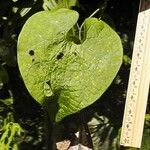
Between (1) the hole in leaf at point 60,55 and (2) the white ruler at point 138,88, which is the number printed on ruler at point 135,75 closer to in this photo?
(2) the white ruler at point 138,88

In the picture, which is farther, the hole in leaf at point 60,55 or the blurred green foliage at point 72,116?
the blurred green foliage at point 72,116

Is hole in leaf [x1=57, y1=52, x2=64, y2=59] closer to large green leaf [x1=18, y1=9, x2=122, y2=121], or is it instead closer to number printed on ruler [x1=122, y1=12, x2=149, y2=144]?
large green leaf [x1=18, y1=9, x2=122, y2=121]

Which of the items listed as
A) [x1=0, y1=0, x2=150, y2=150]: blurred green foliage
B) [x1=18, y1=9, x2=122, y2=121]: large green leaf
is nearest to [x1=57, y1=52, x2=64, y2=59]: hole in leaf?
[x1=18, y1=9, x2=122, y2=121]: large green leaf

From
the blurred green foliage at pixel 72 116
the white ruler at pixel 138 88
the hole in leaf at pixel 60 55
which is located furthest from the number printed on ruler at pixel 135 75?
the blurred green foliage at pixel 72 116

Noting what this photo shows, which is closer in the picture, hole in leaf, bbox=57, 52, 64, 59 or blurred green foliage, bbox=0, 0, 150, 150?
hole in leaf, bbox=57, 52, 64, 59

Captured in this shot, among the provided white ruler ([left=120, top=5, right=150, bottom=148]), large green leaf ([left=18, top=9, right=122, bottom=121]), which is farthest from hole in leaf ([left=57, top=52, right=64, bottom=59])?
white ruler ([left=120, top=5, right=150, bottom=148])

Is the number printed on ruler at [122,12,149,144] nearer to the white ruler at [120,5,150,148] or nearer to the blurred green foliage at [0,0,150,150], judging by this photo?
the white ruler at [120,5,150,148]
